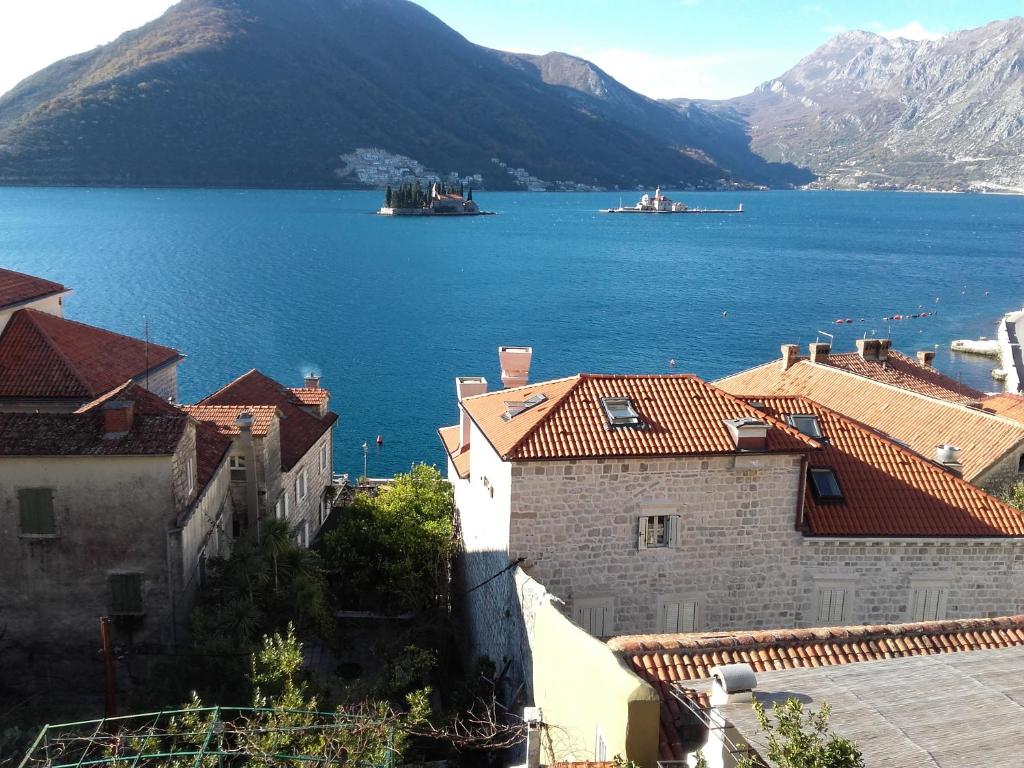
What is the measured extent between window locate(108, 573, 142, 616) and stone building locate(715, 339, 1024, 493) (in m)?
19.3

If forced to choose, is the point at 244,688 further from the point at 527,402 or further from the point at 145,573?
the point at 527,402

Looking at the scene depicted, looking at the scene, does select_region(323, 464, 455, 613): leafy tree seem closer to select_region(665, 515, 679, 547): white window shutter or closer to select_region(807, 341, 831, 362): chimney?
select_region(665, 515, 679, 547): white window shutter

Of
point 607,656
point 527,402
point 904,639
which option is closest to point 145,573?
point 527,402

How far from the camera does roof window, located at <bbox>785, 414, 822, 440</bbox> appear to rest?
775 inches

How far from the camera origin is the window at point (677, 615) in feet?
56.7

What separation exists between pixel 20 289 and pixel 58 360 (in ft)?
12.4

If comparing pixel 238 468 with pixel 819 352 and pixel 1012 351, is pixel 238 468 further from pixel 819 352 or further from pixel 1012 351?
pixel 1012 351

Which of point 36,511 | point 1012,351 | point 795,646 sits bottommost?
point 1012,351

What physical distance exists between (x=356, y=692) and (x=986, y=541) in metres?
12.4

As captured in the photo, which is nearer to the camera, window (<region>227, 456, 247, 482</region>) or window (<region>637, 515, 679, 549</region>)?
window (<region>637, 515, 679, 549</region>)

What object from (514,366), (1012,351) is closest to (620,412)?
(514,366)

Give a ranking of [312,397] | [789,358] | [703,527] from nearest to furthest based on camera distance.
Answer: [703,527]
[312,397]
[789,358]

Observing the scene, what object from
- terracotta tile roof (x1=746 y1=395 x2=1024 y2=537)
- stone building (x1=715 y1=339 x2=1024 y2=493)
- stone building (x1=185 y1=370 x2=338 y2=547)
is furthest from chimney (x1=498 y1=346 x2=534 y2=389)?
stone building (x1=715 y1=339 x2=1024 y2=493)

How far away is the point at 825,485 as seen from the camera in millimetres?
18344
